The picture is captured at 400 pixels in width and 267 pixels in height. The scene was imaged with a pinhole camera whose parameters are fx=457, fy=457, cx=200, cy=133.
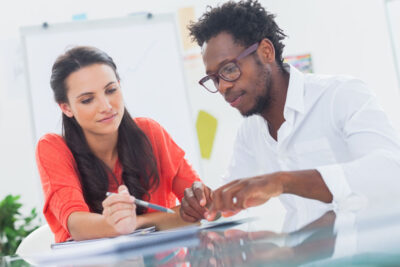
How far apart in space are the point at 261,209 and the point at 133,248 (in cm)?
232

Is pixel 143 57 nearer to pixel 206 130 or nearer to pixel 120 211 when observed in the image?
pixel 206 130

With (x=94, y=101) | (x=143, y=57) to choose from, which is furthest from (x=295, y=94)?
(x=143, y=57)

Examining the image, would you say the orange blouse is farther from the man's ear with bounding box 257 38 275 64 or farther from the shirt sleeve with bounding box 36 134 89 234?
the man's ear with bounding box 257 38 275 64

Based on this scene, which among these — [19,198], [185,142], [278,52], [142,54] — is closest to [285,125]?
[278,52]

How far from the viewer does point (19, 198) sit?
9.17 ft

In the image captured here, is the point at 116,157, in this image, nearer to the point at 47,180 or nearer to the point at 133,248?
the point at 47,180

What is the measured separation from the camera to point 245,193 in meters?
0.78

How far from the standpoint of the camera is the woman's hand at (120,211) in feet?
3.70

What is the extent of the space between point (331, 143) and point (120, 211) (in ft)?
2.04

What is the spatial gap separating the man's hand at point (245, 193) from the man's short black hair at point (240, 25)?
0.70 meters

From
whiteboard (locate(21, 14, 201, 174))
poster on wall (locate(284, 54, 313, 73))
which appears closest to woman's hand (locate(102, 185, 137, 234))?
whiteboard (locate(21, 14, 201, 174))

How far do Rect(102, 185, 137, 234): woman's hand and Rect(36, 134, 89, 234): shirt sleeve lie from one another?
0.20 metres

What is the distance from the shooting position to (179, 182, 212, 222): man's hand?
116 cm

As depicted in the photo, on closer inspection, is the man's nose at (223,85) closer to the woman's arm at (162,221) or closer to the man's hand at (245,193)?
the woman's arm at (162,221)
